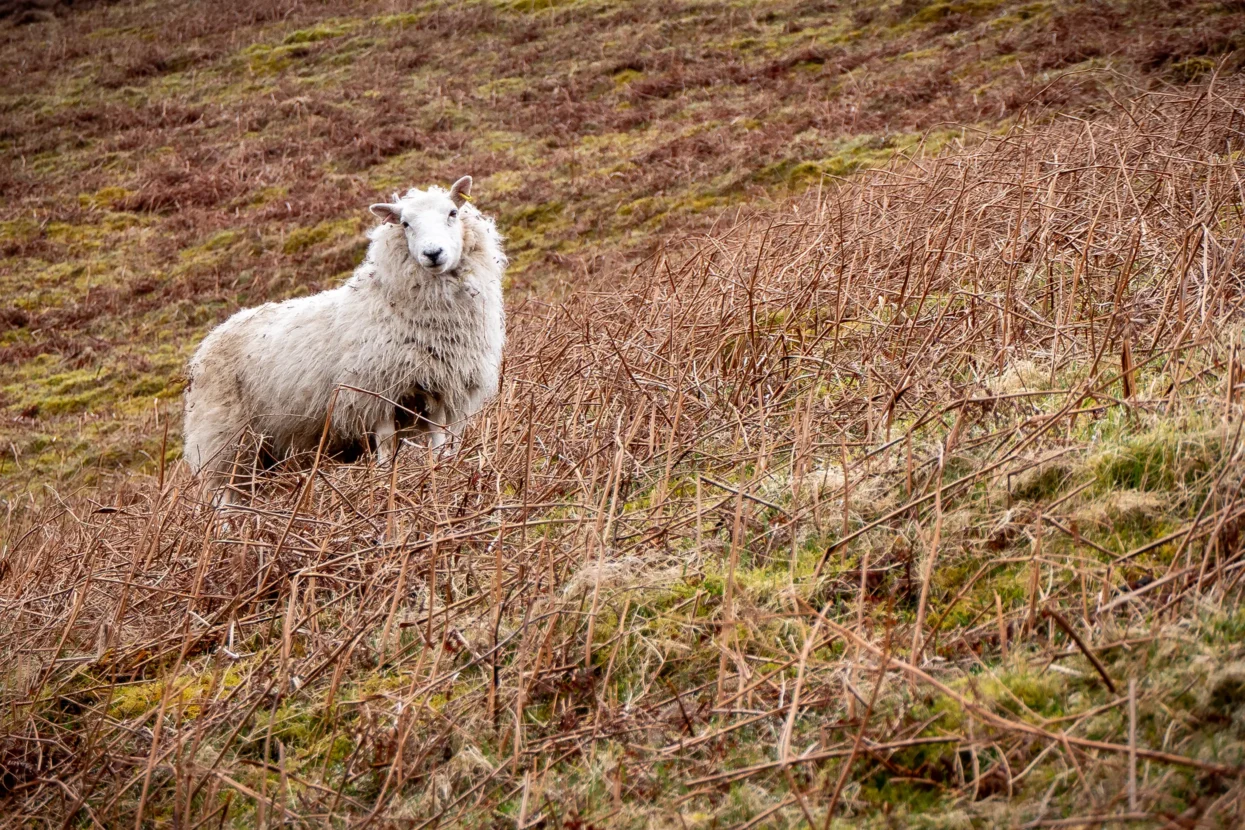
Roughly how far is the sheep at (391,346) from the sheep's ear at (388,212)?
13 mm

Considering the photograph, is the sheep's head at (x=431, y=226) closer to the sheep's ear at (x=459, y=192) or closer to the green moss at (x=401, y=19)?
the sheep's ear at (x=459, y=192)

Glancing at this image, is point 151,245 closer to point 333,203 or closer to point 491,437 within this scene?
point 333,203

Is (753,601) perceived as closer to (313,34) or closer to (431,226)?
(431,226)

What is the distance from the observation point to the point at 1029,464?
3.29 metres

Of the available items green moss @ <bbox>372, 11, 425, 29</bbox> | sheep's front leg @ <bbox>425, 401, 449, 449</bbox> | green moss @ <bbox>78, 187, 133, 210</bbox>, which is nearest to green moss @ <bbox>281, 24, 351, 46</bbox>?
green moss @ <bbox>372, 11, 425, 29</bbox>

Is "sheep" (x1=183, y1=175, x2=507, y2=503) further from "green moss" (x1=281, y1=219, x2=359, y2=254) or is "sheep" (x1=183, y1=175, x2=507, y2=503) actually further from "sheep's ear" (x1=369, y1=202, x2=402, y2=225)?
"green moss" (x1=281, y1=219, x2=359, y2=254)

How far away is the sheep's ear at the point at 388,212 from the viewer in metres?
6.44

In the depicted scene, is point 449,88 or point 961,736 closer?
point 961,736

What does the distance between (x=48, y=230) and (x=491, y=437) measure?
16.1 metres

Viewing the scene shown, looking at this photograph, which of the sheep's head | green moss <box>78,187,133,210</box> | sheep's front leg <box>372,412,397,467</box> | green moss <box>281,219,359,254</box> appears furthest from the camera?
green moss <box>78,187,133,210</box>

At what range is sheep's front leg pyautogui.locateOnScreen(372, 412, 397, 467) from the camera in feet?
18.4

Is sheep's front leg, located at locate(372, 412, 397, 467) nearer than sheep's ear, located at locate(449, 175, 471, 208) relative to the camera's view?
Yes

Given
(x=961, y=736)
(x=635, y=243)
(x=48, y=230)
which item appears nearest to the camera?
(x=961, y=736)

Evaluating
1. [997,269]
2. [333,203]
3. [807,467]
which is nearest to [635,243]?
[333,203]
